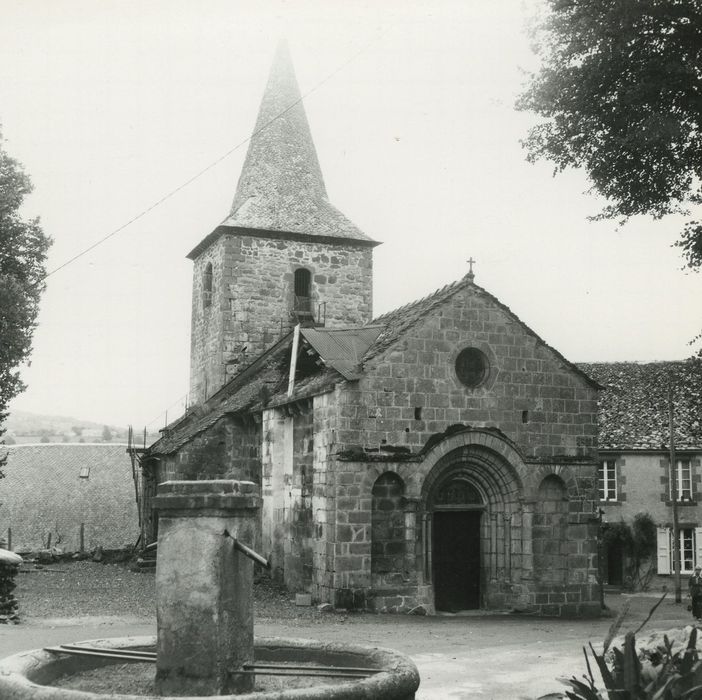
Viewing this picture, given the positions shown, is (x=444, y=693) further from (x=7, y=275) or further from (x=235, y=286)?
(x=235, y=286)

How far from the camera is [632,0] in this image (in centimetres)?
1352

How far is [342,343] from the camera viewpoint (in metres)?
19.9

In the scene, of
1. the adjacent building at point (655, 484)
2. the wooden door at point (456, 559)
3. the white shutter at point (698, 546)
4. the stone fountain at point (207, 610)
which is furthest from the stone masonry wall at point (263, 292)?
the stone fountain at point (207, 610)

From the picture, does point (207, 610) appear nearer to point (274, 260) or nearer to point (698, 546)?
point (274, 260)

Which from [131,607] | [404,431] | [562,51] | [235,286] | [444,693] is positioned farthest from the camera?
[235,286]

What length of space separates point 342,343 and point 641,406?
61.1 ft

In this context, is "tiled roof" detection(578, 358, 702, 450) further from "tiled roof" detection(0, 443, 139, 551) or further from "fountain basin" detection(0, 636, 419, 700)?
"fountain basin" detection(0, 636, 419, 700)

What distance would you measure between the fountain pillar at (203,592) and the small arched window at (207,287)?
76.0ft

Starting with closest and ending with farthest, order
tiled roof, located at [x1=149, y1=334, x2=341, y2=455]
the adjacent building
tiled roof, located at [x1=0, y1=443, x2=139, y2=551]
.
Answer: tiled roof, located at [x1=149, y1=334, x2=341, y2=455] → the adjacent building → tiled roof, located at [x1=0, y1=443, x2=139, y2=551]

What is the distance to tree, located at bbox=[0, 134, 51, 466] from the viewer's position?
69.3 feet

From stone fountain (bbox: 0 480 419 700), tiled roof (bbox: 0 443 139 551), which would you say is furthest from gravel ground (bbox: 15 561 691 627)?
tiled roof (bbox: 0 443 139 551)

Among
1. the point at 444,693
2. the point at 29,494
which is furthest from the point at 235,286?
the point at 29,494

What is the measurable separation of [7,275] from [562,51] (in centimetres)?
1319

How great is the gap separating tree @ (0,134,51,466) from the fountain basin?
14.8 meters
